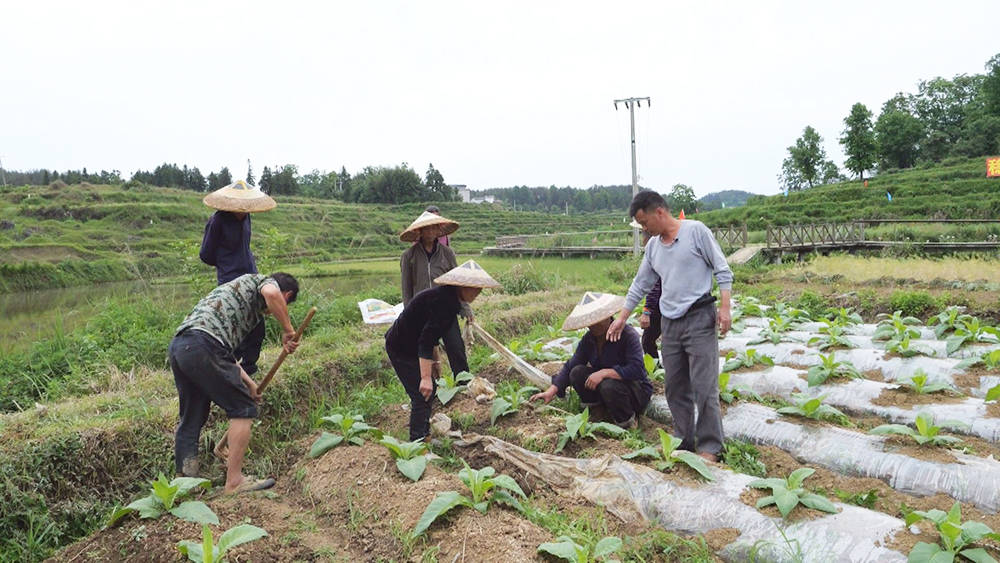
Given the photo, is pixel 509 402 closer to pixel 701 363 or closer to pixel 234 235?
pixel 701 363

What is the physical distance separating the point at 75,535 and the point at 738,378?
16.3ft

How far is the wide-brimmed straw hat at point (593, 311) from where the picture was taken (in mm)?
4211

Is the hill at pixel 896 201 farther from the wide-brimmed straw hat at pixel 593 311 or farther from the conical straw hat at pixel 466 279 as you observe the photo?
the conical straw hat at pixel 466 279

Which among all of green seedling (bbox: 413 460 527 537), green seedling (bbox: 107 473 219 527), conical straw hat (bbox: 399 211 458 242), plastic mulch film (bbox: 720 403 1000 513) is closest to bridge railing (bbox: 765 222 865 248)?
conical straw hat (bbox: 399 211 458 242)

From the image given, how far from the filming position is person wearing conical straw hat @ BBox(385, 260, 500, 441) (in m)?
3.95

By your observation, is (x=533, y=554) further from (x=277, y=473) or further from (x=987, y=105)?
(x=987, y=105)

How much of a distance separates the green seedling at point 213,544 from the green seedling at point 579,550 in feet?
4.31

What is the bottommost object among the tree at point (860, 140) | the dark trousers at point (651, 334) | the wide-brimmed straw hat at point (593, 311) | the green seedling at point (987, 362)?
the green seedling at point (987, 362)

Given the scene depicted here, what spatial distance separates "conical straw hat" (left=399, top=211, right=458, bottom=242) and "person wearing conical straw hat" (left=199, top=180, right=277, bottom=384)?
1220mm

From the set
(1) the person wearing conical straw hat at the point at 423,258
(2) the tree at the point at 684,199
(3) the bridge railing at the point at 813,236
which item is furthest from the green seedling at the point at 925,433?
(2) the tree at the point at 684,199

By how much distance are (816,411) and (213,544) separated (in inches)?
145

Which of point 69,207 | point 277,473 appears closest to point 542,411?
point 277,473

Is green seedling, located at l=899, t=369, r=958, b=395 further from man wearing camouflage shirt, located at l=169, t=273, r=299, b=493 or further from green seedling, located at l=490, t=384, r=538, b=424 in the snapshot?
man wearing camouflage shirt, located at l=169, t=273, r=299, b=493

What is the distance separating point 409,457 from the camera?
3.62 m
